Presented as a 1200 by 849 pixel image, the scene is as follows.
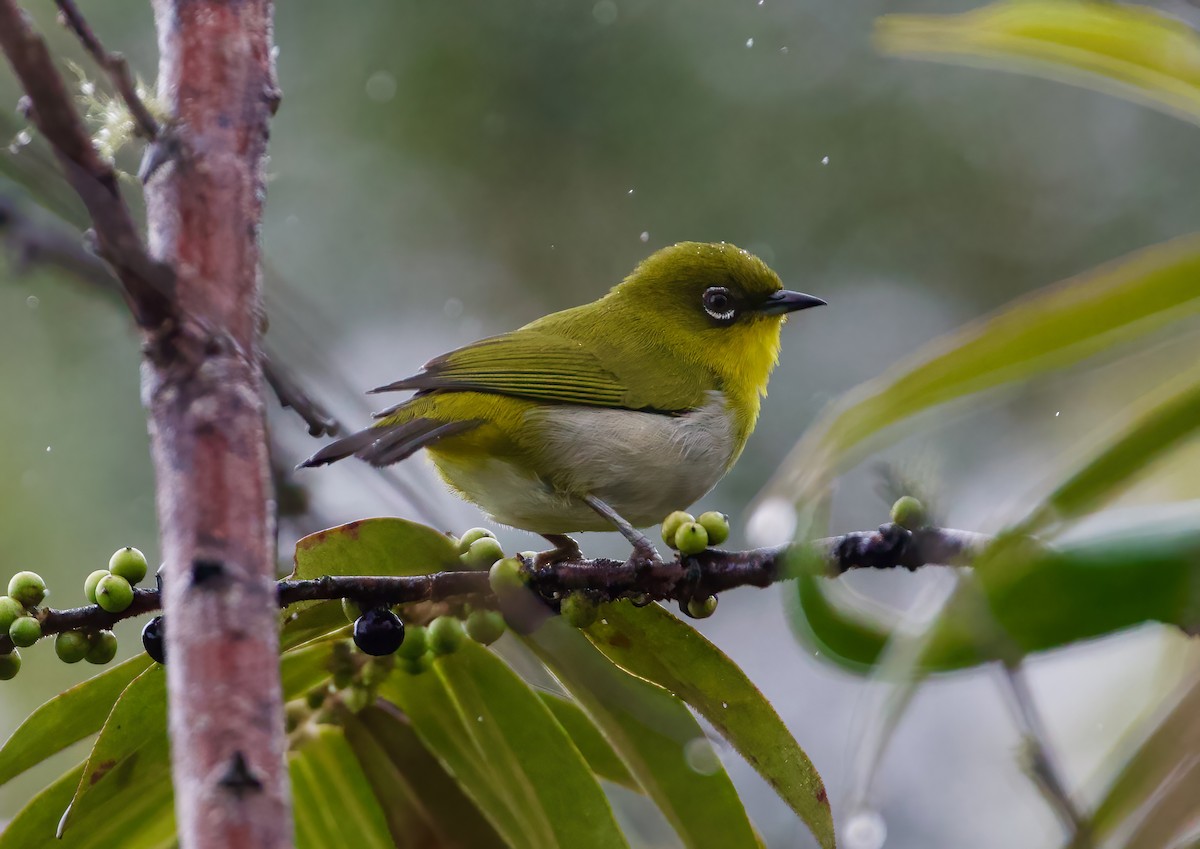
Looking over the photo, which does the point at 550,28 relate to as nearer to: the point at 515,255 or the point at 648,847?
the point at 515,255

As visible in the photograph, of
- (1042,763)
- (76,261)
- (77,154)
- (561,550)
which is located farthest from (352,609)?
(561,550)

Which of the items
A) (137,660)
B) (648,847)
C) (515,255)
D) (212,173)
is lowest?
(648,847)

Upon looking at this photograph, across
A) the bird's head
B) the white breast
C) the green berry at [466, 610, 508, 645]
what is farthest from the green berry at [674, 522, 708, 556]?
the bird's head

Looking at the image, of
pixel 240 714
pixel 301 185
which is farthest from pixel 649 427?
pixel 301 185

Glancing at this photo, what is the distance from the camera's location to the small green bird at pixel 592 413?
3541mm

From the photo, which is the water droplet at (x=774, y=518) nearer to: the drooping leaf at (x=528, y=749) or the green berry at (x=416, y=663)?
the drooping leaf at (x=528, y=749)

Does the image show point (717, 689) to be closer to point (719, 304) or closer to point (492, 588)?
point (492, 588)

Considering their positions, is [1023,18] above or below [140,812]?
above

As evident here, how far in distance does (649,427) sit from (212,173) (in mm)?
2617

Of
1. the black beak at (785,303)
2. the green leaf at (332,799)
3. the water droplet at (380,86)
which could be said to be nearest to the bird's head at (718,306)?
the black beak at (785,303)

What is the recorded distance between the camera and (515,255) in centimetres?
866

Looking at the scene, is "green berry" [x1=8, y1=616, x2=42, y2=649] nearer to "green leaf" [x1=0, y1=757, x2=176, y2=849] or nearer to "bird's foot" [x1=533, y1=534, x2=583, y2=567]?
"green leaf" [x1=0, y1=757, x2=176, y2=849]

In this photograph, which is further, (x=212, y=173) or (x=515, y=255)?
(x=515, y=255)

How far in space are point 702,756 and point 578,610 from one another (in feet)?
0.99
